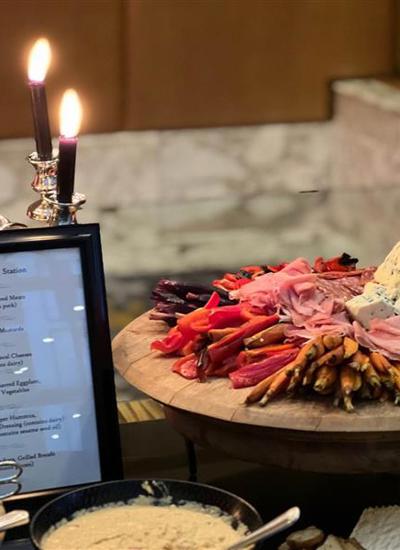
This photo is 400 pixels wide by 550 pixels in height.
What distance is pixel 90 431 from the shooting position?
928 mm

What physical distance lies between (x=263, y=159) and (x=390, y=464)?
2.02 m

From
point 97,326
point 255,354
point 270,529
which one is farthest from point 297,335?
point 270,529

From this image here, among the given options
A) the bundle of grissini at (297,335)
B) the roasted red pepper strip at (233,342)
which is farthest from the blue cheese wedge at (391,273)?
the roasted red pepper strip at (233,342)

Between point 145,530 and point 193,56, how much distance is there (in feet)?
6.78

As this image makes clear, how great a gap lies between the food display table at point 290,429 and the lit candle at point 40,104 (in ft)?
0.92

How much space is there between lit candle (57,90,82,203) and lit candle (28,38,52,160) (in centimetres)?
4

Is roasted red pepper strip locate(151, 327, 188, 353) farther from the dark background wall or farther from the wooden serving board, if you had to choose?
the dark background wall

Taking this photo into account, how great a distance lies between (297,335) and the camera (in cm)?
102

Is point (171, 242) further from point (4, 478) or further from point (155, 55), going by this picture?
point (4, 478)

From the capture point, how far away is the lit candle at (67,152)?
0.96 m

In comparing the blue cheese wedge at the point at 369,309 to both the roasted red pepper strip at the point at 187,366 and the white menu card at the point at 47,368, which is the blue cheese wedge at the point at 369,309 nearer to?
the roasted red pepper strip at the point at 187,366

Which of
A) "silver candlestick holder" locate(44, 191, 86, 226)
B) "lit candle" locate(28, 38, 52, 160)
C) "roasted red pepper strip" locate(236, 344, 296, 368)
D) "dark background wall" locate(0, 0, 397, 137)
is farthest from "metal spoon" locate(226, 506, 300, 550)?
"dark background wall" locate(0, 0, 397, 137)

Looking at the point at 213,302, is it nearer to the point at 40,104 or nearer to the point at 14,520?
the point at 40,104

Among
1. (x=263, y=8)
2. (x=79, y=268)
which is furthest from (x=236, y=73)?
(x=79, y=268)
